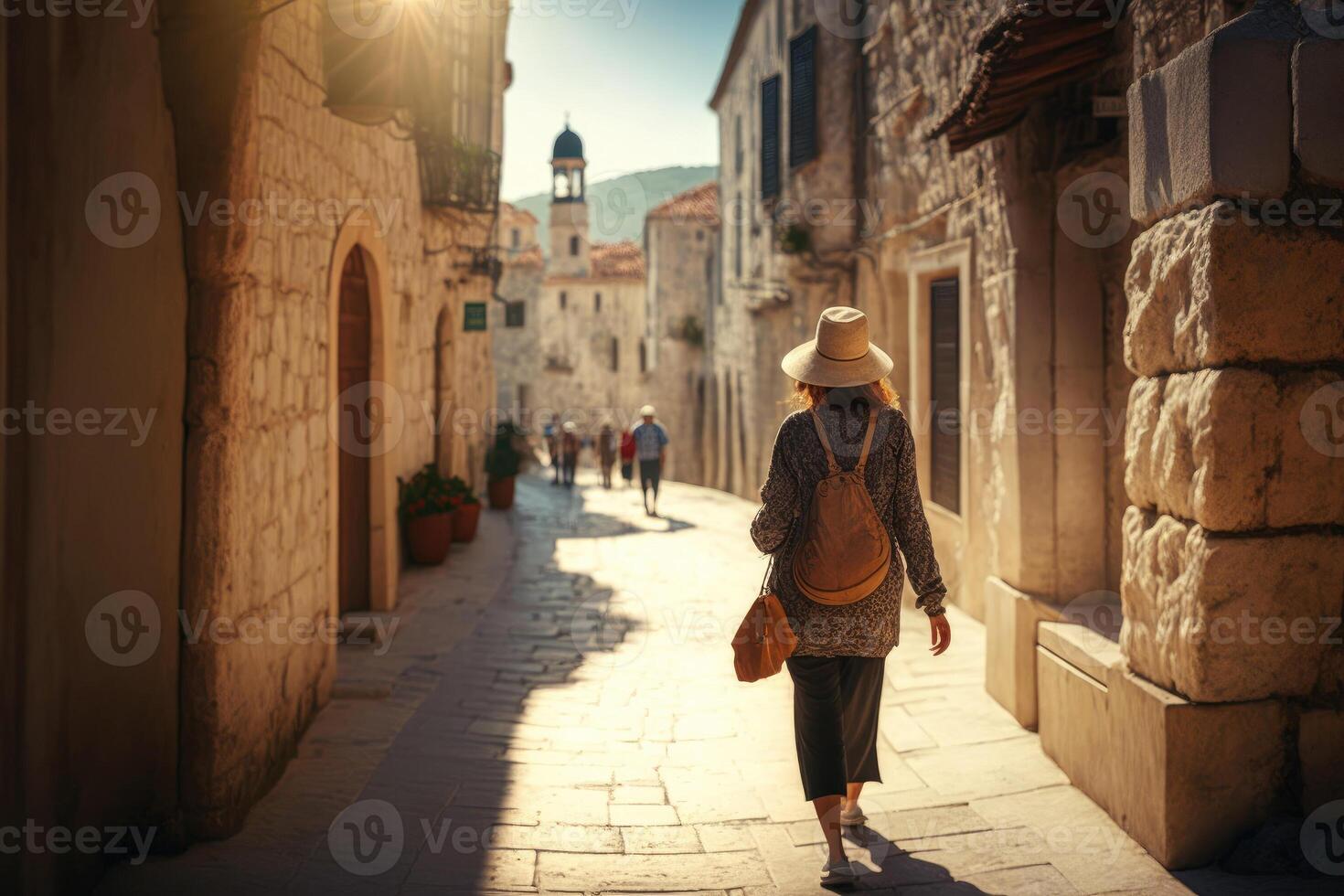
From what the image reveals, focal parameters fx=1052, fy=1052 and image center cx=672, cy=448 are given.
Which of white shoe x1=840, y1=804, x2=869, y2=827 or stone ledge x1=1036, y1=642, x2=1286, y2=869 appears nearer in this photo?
stone ledge x1=1036, y1=642, x2=1286, y2=869

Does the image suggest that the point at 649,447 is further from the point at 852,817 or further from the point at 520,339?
the point at 520,339

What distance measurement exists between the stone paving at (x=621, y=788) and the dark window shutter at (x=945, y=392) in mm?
1145

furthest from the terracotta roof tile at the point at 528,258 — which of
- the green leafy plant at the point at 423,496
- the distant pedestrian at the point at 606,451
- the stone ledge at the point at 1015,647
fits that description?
the stone ledge at the point at 1015,647

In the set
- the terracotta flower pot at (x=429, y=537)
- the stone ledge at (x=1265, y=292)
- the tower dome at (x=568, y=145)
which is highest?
the tower dome at (x=568, y=145)

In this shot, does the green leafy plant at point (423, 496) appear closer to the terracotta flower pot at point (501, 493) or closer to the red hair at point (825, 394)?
the terracotta flower pot at point (501, 493)

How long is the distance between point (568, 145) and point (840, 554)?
46576 mm

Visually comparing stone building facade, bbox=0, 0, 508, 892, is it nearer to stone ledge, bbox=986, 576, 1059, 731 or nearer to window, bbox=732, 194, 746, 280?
stone ledge, bbox=986, 576, 1059, 731

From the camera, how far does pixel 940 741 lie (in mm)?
4949

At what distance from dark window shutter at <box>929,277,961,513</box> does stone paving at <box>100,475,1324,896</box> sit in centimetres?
115

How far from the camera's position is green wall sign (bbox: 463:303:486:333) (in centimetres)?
1323

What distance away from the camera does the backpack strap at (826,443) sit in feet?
11.4

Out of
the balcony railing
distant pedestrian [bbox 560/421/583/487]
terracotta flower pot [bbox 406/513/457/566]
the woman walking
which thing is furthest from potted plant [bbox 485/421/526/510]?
the woman walking

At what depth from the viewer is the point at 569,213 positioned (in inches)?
1873

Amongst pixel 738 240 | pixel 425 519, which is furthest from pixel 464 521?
pixel 738 240
